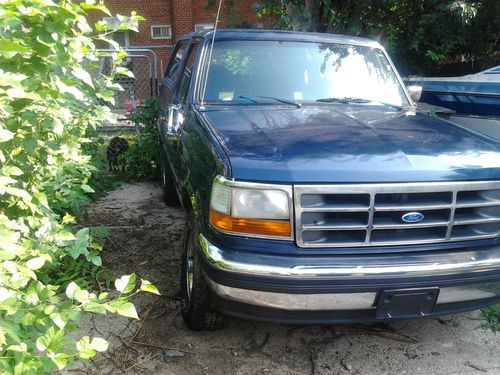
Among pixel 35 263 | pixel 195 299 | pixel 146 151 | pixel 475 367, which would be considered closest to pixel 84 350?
pixel 35 263

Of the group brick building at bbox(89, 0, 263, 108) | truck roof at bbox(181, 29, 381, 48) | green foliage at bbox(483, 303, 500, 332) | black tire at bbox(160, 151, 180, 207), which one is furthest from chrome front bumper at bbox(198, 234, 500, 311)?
brick building at bbox(89, 0, 263, 108)

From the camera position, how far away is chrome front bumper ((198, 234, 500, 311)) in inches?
84.4

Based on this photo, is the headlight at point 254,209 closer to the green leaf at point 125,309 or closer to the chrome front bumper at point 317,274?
the chrome front bumper at point 317,274

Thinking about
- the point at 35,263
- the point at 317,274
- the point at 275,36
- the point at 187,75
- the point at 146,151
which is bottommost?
the point at 146,151

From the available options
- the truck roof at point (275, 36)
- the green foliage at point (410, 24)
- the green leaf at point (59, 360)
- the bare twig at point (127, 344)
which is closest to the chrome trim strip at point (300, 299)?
the bare twig at point (127, 344)

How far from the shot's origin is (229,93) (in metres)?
3.37

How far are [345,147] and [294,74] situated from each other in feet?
4.30

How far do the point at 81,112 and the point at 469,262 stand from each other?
7.45 ft

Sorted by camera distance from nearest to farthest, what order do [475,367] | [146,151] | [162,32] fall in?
[475,367] → [146,151] → [162,32]

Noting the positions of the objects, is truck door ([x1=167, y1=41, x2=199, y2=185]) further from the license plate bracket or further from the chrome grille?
the license plate bracket

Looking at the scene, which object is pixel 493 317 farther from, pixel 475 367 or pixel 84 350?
pixel 84 350

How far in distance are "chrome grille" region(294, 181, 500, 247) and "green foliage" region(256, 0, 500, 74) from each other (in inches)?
229

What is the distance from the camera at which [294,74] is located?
11.6 ft

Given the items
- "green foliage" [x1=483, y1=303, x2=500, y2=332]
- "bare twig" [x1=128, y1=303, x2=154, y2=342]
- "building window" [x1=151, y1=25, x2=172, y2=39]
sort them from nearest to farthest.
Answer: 1. "bare twig" [x1=128, y1=303, x2=154, y2=342]
2. "green foliage" [x1=483, y1=303, x2=500, y2=332]
3. "building window" [x1=151, y1=25, x2=172, y2=39]
